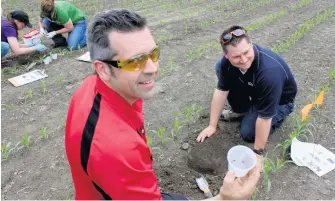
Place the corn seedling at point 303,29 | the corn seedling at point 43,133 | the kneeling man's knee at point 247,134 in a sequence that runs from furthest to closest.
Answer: the corn seedling at point 303,29
the corn seedling at point 43,133
the kneeling man's knee at point 247,134

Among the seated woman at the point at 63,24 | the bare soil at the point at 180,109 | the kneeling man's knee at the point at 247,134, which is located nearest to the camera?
the bare soil at the point at 180,109

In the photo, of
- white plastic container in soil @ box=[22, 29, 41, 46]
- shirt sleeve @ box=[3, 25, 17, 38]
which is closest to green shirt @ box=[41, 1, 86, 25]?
white plastic container in soil @ box=[22, 29, 41, 46]

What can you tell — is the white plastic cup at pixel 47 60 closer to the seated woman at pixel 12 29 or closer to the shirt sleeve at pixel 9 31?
the seated woman at pixel 12 29

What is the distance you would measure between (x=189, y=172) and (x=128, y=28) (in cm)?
175

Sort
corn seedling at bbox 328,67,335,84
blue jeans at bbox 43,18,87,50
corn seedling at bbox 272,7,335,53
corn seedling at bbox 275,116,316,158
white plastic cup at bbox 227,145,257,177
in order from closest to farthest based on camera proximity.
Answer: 1. white plastic cup at bbox 227,145,257,177
2. corn seedling at bbox 275,116,316,158
3. corn seedling at bbox 328,67,335,84
4. corn seedling at bbox 272,7,335,53
5. blue jeans at bbox 43,18,87,50

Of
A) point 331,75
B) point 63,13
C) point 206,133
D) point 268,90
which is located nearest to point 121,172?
point 268,90

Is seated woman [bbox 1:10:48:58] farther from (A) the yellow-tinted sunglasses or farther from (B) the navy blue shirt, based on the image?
(A) the yellow-tinted sunglasses

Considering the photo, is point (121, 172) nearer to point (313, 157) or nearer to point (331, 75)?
point (313, 157)

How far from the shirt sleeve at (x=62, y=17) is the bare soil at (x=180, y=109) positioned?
0.67 m

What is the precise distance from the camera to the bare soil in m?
2.89

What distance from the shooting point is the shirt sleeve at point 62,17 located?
18.8 feet

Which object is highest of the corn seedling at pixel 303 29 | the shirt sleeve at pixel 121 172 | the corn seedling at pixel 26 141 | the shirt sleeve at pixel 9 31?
the shirt sleeve at pixel 121 172

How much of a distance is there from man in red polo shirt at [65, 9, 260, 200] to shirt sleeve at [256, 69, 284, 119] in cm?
107

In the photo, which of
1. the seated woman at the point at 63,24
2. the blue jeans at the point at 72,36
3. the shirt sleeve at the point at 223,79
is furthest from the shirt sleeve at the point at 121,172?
the blue jeans at the point at 72,36
